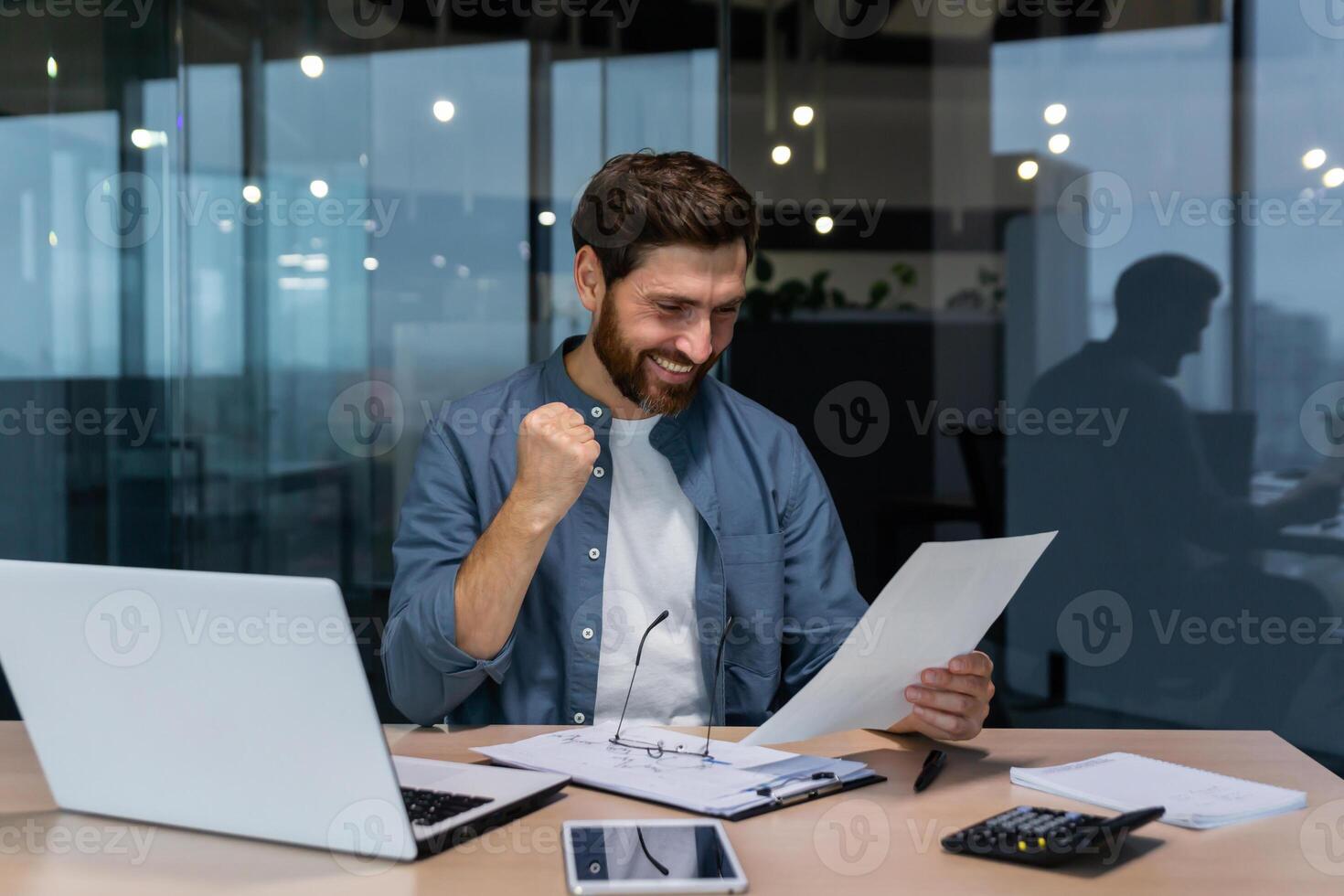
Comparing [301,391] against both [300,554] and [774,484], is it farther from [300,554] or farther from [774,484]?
[774,484]

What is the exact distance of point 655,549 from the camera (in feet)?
5.84

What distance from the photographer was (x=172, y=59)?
10.7ft

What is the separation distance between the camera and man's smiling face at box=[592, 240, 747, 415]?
1.71m

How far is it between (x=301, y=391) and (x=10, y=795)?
216 cm
